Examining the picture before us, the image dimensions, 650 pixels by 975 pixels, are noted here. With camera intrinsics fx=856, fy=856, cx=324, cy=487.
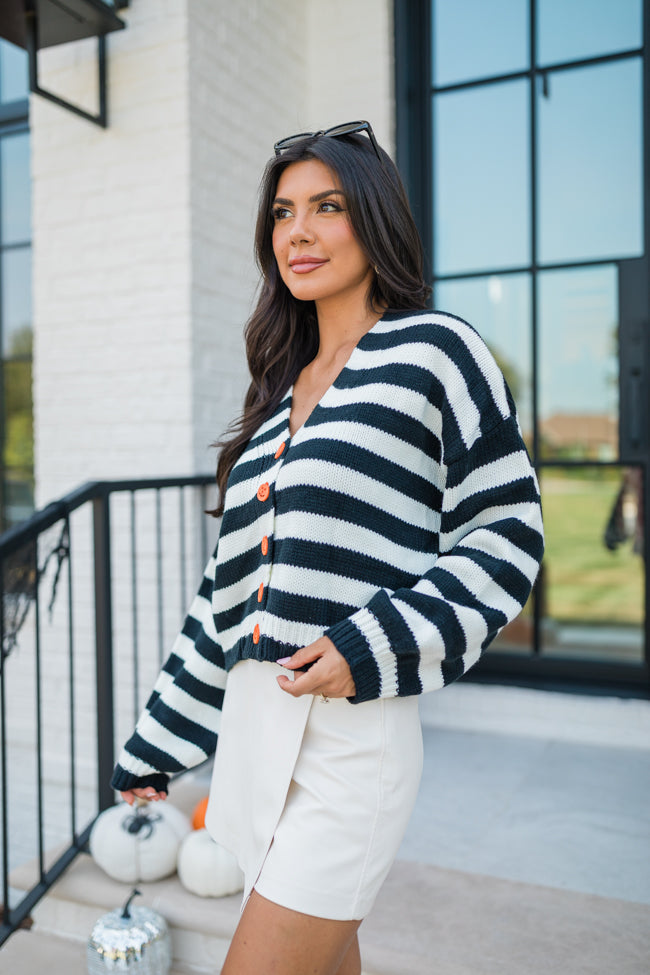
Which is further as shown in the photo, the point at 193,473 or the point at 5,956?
the point at 193,473

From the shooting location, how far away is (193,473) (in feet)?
9.28

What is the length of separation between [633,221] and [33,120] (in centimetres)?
214

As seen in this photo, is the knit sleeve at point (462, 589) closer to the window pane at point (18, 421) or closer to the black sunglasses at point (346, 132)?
the black sunglasses at point (346, 132)

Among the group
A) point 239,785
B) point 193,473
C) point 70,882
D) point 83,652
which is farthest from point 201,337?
point 239,785

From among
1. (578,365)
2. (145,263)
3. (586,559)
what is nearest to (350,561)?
(145,263)

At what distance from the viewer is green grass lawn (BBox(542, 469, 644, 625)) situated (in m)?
8.02

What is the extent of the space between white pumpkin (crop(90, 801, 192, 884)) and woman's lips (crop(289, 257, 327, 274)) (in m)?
1.32

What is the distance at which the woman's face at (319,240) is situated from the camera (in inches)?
47.9

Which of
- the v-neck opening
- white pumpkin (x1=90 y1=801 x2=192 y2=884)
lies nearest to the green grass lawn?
white pumpkin (x1=90 y1=801 x2=192 y2=884)


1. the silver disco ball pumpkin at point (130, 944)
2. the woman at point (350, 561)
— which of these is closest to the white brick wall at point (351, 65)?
the woman at point (350, 561)

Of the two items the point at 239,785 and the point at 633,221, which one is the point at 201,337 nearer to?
the point at 633,221

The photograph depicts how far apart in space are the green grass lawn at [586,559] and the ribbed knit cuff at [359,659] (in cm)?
589

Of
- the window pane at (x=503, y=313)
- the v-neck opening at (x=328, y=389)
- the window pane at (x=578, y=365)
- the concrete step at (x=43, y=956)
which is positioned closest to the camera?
the v-neck opening at (x=328, y=389)

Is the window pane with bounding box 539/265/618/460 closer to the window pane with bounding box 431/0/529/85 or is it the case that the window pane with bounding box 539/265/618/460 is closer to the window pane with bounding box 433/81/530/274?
the window pane with bounding box 433/81/530/274
